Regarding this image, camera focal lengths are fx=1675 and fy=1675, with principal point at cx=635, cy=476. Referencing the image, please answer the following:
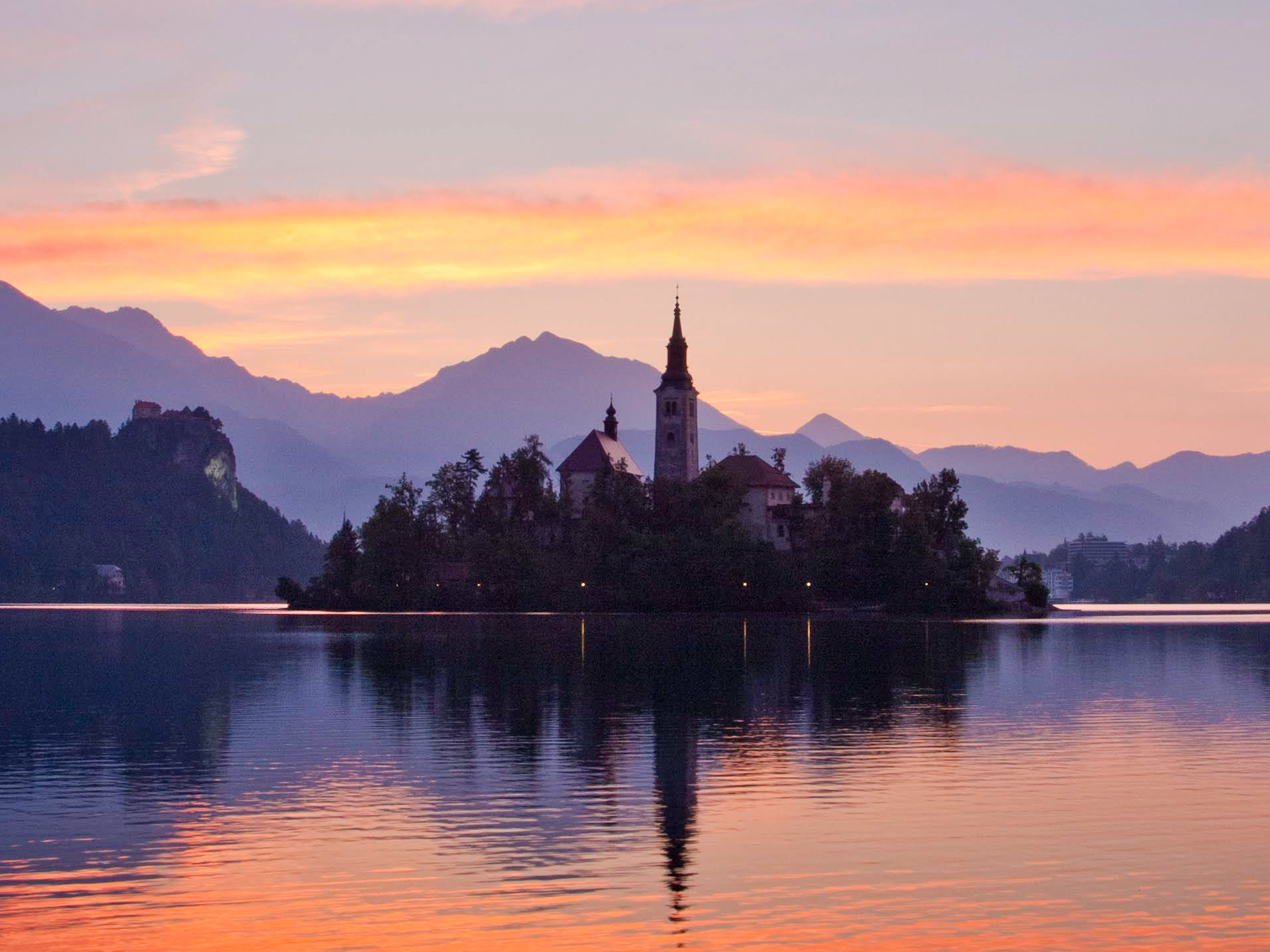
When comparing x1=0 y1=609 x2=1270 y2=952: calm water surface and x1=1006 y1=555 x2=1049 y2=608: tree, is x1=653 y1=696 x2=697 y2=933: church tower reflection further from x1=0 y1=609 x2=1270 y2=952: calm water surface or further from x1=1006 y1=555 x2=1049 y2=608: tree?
x1=1006 y1=555 x2=1049 y2=608: tree

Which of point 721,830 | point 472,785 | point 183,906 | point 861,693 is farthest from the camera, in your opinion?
point 861,693

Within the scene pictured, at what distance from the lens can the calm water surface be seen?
77.4 ft

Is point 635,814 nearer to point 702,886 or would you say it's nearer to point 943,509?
point 702,886

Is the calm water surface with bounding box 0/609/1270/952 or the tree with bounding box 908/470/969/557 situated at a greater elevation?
the tree with bounding box 908/470/969/557

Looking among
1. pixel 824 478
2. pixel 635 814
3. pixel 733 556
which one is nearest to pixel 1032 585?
pixel 824 478

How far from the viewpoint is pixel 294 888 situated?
25.8 meters

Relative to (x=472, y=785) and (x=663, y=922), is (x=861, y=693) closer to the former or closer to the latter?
(x=472, y=785)

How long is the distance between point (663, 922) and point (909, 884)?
4.73 meters

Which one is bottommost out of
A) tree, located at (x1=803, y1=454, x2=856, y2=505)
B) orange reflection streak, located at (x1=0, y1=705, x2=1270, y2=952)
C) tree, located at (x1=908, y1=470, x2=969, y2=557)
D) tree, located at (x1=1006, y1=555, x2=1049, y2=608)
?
orange reflection streak, located at (x1=0, y1=705, x2=1270, y2=952)

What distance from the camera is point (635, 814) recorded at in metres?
33.1

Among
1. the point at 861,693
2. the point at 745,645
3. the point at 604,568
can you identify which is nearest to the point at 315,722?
the point at 861,693

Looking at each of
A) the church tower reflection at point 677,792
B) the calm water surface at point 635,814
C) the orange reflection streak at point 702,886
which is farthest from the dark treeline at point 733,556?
the orange reflection streak at point 702,886

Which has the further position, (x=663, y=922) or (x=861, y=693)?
(x=861, y=693)

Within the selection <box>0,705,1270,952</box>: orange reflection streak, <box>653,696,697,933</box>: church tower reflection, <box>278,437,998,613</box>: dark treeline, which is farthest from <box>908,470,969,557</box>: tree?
<box>0,705,1270,952</box>: orange reflection streak
